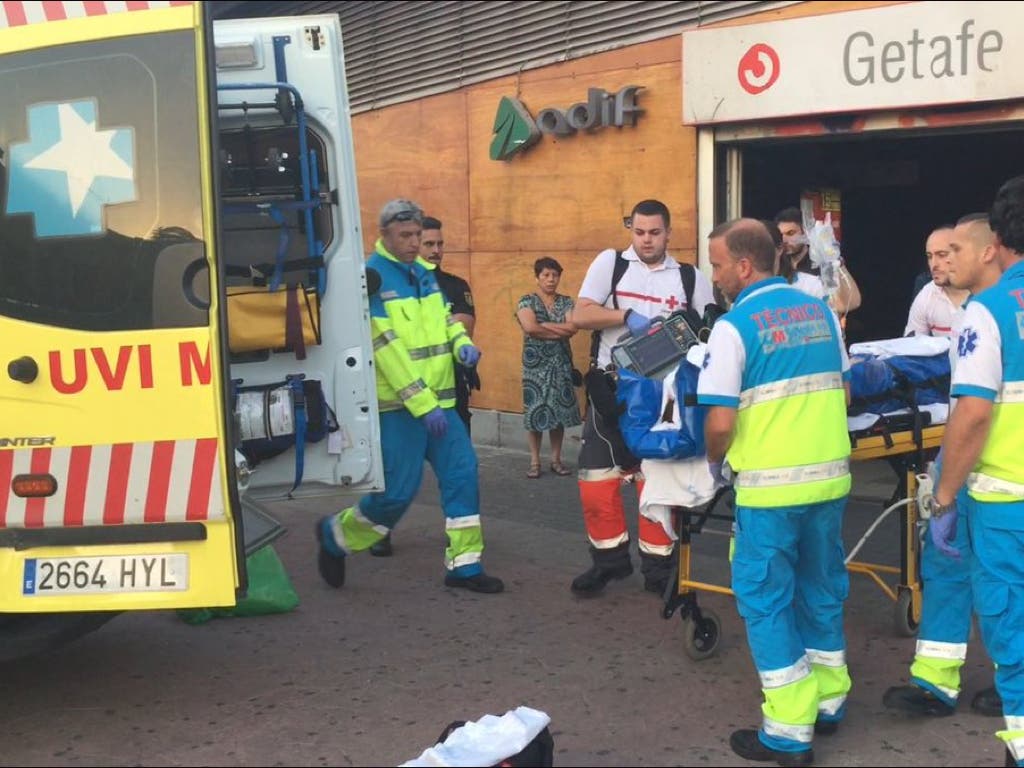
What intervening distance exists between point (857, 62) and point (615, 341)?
2.71 meters

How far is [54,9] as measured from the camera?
13.7 ft

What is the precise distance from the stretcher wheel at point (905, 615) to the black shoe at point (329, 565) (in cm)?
265

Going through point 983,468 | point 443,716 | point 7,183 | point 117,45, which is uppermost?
point 117,45

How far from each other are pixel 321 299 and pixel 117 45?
4.70 feet

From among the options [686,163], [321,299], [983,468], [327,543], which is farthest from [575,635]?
[686,163]

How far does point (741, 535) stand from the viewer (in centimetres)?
412

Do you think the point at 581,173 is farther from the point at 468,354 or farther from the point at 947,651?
the point at 947,651

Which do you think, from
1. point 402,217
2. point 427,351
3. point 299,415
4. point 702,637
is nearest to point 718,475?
point 702,637

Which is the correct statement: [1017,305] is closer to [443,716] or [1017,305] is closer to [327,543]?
[443,716]

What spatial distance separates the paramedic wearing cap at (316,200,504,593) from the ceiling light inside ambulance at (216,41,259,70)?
1116 millimetres

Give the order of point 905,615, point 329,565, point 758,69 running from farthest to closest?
1. point 758,69
2. point 329,565
3. point 905,615

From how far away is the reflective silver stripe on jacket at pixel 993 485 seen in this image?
12.3 feet

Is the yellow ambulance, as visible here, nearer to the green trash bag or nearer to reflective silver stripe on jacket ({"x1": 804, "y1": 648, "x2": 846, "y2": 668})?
the green trash bag

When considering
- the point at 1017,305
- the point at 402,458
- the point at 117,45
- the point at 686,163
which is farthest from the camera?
the point at 686,163
